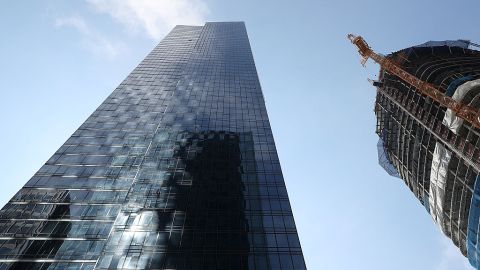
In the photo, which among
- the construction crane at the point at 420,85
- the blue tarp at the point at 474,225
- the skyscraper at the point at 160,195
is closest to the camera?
the blue tarp at the point at 474,225

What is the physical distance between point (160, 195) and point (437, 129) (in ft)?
133

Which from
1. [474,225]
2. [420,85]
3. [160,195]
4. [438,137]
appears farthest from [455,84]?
[160,195]

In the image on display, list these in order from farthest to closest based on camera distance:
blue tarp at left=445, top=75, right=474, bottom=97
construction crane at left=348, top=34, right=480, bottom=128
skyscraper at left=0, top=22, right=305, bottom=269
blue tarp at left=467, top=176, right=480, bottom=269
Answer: skyscraper at left=0, top=22, right=305, bottom=269 → blue tarp at left=445, top=75, right=474, bottom=97 → construction crane at left=348, top=34, right=480, bottom=128 → blue tarp at left=467, top=176, right=480, bottom=269

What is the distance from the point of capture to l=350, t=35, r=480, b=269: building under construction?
37469 millimetres

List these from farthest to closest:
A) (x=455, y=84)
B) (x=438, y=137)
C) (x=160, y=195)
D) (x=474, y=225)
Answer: (x=160, y=195)
(x=455, y=84)
(x=438, y=137)
(x=474, y=225)

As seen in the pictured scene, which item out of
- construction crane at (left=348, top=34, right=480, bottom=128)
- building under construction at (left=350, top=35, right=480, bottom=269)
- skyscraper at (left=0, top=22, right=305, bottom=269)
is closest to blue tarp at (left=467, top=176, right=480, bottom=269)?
building under construction at (left=350, top=35, right=480, bottom=269)

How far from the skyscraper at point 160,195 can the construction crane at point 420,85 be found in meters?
24.8

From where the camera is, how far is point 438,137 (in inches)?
1614

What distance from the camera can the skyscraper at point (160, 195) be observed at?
46.3 metres

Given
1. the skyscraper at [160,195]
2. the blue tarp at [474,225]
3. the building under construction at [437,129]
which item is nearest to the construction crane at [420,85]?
the building under construction at [437,129]

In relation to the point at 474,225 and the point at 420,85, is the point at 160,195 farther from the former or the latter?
the point at 474,225

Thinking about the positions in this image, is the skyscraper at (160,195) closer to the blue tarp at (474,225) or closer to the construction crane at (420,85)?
the blue tarp at (474,225)

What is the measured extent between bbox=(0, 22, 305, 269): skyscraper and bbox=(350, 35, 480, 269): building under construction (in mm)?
18632

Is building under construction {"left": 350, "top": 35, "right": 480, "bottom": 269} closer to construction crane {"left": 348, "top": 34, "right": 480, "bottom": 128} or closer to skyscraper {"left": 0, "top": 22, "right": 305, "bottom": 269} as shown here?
construction crane {"left": 348, "top": 34, "right": 480, "bottom": 128}
